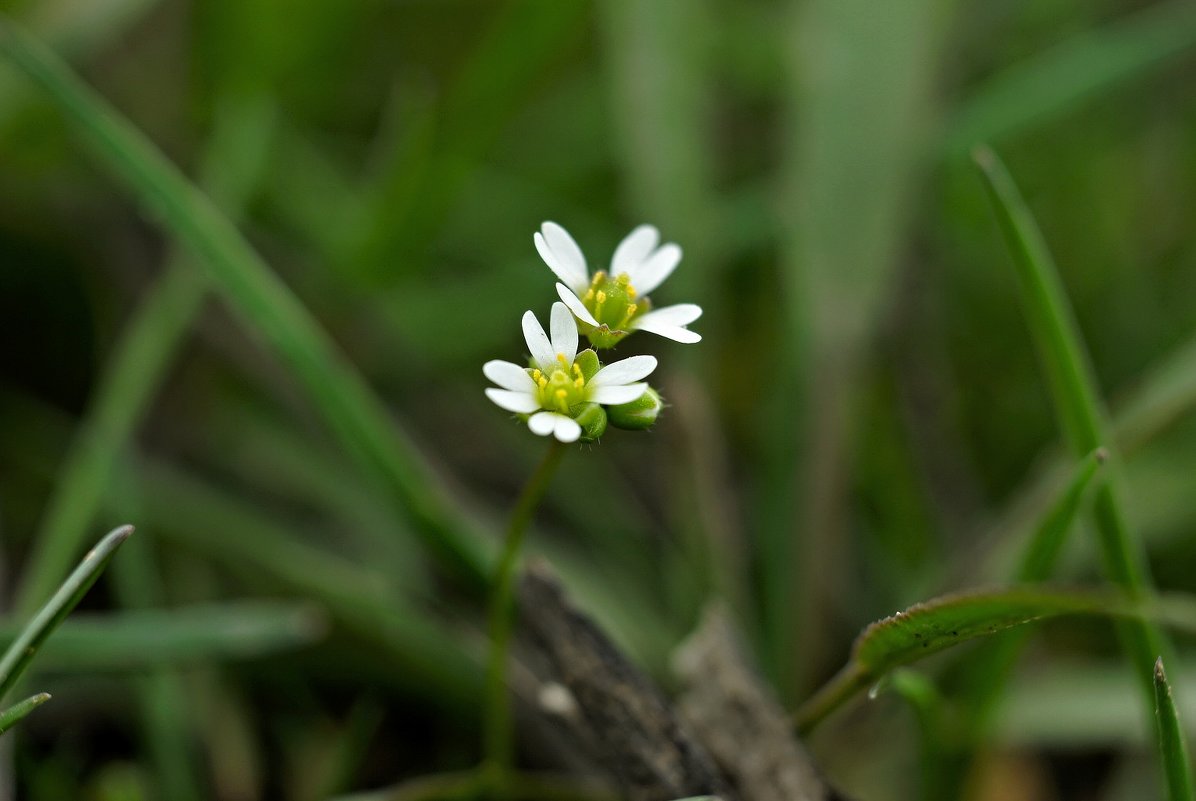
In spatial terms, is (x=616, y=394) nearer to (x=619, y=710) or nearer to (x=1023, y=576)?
(x=619, y=710)

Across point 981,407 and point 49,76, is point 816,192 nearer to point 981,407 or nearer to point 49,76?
point 981,407

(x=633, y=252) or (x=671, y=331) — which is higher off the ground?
(x=633, y=252)

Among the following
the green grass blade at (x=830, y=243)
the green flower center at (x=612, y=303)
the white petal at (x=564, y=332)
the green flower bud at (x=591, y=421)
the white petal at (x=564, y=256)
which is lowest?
the green flower bud at (x=591, y=421)

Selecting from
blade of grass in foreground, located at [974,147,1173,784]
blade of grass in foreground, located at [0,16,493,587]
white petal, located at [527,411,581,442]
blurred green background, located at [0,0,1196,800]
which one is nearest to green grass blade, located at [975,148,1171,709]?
blade of grass in foreground, located at [974,147,1173,784]

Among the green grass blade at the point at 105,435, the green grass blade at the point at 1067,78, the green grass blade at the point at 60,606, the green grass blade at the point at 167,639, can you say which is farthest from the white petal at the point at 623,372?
the green grass blade at the point at 1067,78

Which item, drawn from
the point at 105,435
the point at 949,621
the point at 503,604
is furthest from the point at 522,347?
the point at 949,621

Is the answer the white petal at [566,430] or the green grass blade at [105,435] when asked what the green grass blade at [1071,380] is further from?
the green grass blade at [105,435]
